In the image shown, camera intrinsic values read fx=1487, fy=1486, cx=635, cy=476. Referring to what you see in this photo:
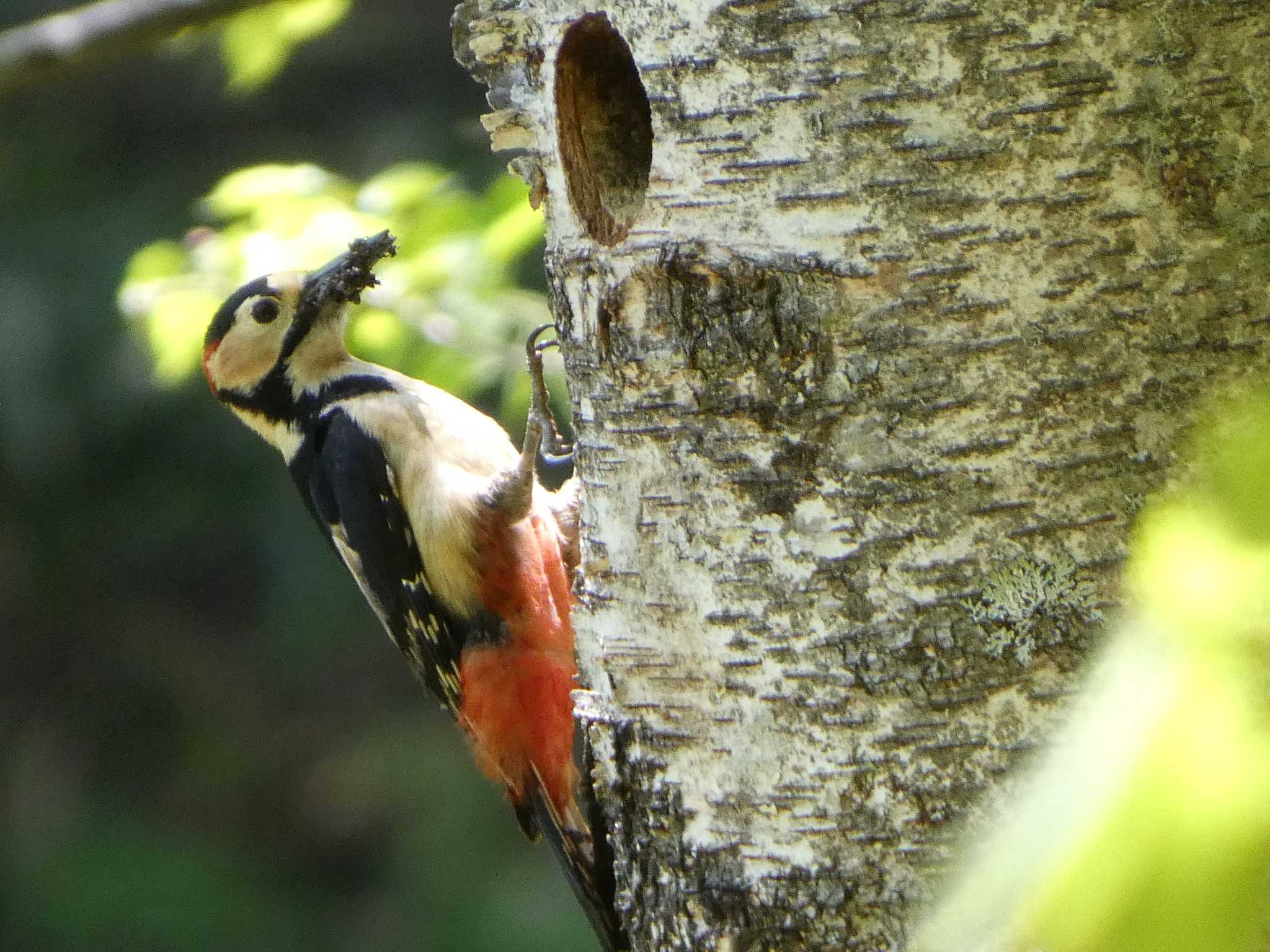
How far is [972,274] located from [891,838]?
48 cm

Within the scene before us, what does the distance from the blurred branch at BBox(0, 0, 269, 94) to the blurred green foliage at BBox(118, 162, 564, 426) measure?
26cm

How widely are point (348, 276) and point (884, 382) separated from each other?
5.26 feet

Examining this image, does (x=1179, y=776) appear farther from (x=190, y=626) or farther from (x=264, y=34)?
(x=190, y=626)

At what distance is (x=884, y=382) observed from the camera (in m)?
1.25

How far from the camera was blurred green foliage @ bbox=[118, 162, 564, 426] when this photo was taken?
2.39m

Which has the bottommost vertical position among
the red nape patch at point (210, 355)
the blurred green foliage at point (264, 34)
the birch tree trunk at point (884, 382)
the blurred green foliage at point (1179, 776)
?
the blurred green foliage at point (1179, 776)

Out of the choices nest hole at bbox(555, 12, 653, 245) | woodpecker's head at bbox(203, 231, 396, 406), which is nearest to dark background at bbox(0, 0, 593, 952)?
woodpecker's head at bbox(203, 231, 396, 406)

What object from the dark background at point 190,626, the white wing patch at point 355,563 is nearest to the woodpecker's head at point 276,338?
the white wing patch at point 355,563

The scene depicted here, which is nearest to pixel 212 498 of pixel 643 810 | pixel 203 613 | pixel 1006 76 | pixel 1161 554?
pixel 203 613

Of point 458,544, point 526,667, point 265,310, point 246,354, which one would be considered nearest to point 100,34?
point 265,310

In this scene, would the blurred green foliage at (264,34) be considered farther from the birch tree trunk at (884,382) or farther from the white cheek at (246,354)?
the birch tree trunk at (884,382)

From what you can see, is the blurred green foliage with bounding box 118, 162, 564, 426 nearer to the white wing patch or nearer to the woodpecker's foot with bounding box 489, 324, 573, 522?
the woodpecker's foot with bounding box 489, 324, 573, 522

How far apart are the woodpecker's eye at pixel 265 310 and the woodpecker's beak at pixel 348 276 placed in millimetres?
69

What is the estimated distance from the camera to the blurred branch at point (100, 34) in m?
2.41
